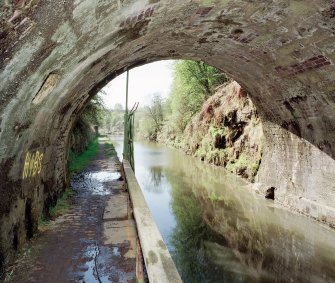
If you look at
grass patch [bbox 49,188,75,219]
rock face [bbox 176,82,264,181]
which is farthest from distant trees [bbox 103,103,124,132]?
grass patch [bbox 49,188,75,219]

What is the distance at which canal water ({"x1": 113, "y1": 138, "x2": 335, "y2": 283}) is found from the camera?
6.05m

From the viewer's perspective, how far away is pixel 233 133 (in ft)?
60.2

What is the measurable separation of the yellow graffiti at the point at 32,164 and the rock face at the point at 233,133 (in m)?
10.6

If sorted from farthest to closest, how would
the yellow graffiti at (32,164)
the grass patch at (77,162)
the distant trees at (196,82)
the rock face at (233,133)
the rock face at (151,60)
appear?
the distant trees at (196,82), the rock face at (233,133), the grass patch at (77,162), the yellow graffiti at (32,164), the rock face at (151,60)

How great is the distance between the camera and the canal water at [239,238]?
6.05m

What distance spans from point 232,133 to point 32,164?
48.0 ft

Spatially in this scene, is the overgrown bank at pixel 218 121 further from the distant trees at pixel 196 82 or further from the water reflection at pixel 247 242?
the water reflection at pixel 247 242

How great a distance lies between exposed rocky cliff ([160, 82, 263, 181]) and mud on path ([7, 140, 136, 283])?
31.8 feet

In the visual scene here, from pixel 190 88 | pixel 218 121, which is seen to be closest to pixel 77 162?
pixel 218 121

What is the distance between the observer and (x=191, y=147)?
1070 inches

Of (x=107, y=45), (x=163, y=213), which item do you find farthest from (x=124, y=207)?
(x=107, y=45)

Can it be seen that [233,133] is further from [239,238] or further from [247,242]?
[247,242]

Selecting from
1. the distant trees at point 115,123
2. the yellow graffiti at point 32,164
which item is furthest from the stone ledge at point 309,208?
the distant trees at point 115,123

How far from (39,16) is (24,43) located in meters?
0.29
